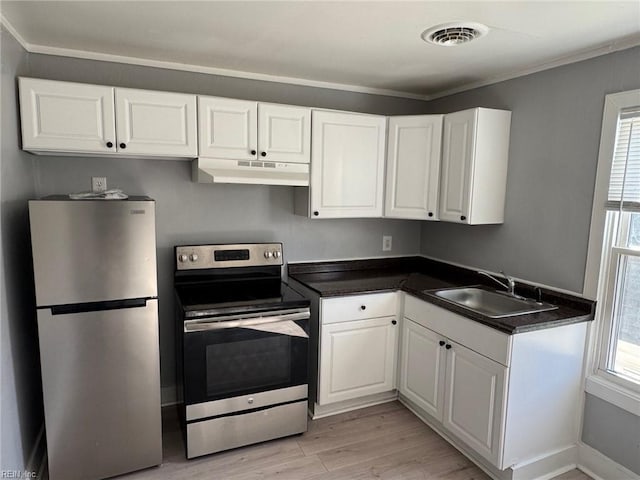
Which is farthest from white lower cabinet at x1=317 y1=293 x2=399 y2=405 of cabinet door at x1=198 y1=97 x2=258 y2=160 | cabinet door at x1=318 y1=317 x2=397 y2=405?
cabinet door at x1=198 y1=97 x2=258 y2=160

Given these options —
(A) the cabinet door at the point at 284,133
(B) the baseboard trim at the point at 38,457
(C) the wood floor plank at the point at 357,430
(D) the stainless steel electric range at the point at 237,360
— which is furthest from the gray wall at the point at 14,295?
(C) the wood floor plank at the point at 357,430

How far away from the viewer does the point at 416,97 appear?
337 cm

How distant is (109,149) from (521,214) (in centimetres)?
249

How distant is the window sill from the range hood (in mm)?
2005

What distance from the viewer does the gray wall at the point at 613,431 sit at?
2.07 m

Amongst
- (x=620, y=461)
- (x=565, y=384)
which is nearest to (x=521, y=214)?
(x=565, y=384)

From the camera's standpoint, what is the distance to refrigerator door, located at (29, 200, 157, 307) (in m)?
1.93

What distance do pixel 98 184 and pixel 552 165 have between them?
276 cm

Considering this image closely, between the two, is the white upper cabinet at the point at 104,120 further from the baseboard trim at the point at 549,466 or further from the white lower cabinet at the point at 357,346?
the baseboard trim at the point at 549,466

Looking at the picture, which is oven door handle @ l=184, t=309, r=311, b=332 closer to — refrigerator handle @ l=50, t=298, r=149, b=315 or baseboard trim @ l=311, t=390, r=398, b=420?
refrigerator handle @ l=50, t=298, r=149, b=315

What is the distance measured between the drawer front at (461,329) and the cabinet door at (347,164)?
760mm

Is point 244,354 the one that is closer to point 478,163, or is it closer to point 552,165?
point 478,163

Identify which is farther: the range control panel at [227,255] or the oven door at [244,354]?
the range control panel at [227,255]

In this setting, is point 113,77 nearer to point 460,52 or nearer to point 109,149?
point 109,149
